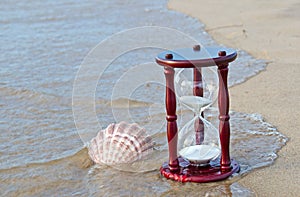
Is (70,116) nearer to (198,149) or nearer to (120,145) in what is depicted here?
(120,145)

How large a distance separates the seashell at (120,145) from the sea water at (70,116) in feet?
0.32

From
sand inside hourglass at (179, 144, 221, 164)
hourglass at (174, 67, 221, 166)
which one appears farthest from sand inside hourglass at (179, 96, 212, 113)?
sand inside hourglass at (179, 144, 221, 164)

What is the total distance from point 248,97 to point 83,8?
792 centimetres

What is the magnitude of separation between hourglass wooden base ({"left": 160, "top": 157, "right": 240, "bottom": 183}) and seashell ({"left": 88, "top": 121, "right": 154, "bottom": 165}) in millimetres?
399

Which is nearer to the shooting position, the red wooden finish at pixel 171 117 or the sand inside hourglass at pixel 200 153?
the red wooden finish at pixel 171 117

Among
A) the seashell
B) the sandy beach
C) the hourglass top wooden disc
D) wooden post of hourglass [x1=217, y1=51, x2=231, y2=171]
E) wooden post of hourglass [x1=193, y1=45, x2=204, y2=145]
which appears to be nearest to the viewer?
the hourglass top wooden disc

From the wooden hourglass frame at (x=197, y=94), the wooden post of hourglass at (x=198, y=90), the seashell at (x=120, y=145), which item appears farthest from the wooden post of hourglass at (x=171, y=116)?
the seashell at (x=120, y=145)

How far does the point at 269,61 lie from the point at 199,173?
12.9 feet

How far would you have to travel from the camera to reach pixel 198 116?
4.04 metres

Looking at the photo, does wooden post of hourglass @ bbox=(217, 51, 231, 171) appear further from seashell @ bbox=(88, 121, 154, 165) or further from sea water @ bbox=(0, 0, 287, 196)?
seashell @ bbox=(88, 121, 154, 165)

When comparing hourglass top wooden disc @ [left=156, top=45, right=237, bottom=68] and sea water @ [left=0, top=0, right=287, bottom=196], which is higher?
hourglass top wooden disc @ [left=156, top=45, right=237, bottom=68]

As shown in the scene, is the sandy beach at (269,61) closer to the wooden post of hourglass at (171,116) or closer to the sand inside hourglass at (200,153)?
the sand inside hourglass at (200,153)

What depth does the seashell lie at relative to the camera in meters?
4.61

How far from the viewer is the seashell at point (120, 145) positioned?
4609 millimetres
